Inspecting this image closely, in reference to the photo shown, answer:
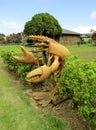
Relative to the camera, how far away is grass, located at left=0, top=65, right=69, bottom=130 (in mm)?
5109

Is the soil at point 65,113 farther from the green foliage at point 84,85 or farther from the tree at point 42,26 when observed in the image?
the tree at point 42,26

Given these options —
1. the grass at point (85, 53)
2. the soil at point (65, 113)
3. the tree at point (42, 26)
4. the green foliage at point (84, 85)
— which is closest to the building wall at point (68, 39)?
the tree at point (42, 26)

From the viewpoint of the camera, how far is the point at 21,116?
18.8 feet

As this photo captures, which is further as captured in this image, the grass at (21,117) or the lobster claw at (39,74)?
the lobster claw at (39,74)

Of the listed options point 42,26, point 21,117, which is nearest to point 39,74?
point 21,117

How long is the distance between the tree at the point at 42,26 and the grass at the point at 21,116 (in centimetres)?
3518

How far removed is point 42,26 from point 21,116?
37857 mm

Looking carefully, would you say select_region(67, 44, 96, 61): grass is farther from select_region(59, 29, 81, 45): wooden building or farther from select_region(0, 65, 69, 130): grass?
select_region(59, 29, 81, 45): wooden building

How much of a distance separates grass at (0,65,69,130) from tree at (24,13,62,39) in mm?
35178

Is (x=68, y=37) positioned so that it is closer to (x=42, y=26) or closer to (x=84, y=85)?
(x=42, y=26)

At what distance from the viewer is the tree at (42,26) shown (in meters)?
42.2

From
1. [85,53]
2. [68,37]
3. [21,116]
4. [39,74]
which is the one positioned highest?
[39,74]

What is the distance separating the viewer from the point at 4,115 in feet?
19.1

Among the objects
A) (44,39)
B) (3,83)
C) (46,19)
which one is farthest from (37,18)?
(44,39)
